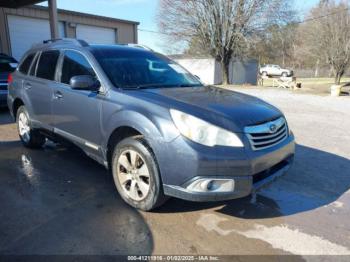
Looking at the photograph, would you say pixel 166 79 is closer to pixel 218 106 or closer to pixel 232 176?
pixel 218 106

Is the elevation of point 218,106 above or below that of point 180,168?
above

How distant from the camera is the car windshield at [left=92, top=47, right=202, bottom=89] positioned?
3.93 m

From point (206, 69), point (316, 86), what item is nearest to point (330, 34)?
point (316, 86)

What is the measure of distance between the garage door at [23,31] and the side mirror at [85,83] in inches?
580

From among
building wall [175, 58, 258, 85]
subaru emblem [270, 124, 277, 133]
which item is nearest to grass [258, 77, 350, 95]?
building wall [175, 58, 258, 85]

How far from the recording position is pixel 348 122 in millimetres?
8539

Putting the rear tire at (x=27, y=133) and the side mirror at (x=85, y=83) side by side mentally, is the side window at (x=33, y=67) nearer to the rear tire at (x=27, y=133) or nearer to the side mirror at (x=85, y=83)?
the rear tire at (x=27, y=133)

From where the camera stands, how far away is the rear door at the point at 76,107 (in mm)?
3900

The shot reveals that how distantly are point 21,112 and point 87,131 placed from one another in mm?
2426

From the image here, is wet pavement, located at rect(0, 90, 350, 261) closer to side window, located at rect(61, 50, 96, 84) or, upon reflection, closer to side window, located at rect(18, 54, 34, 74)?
side window, located at rect(61, 50, 96, 84)

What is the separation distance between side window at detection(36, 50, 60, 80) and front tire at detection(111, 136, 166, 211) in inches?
78.0

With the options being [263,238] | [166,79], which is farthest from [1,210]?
[263,238]

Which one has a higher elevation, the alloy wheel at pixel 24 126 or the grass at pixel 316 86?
the alloy wheel at pixel 24 126

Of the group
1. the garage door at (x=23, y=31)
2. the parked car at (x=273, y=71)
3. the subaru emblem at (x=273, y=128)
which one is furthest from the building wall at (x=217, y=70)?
the subaru emblem at (x=273, y=128)
